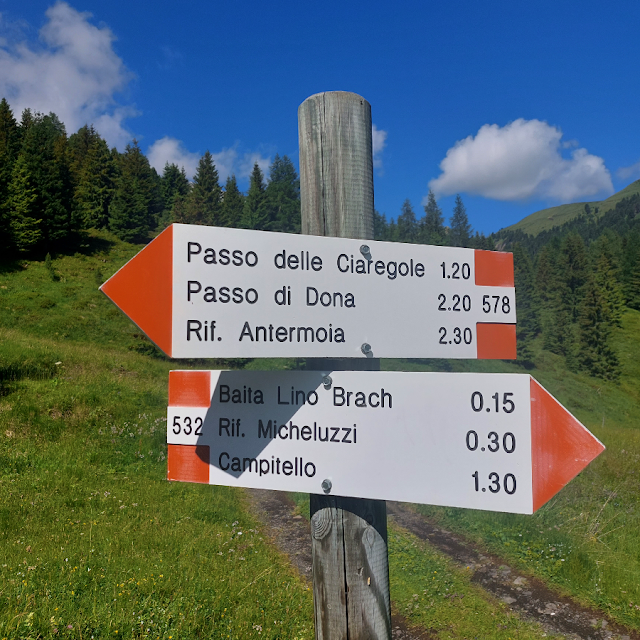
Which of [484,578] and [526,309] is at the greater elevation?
[526,309]

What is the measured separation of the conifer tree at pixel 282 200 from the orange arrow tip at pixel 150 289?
6133 centimetres

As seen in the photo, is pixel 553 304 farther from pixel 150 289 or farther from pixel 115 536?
pixel 150 289

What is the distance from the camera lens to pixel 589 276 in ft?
194

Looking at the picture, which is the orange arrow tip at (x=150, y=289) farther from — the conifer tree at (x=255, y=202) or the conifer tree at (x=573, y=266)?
the conifer tree at (x=573, y=266)

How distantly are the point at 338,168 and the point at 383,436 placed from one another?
3.90 feet

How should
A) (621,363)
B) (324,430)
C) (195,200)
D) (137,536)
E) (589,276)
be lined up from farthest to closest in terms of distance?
1. (195,200)
2. (589,276)
3. (621,363)
4. (137,536)
5. (324,430)

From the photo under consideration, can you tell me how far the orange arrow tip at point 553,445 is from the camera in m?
1.53

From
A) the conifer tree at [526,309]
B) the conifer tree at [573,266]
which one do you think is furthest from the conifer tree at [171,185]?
the conifer tree at [573,266]

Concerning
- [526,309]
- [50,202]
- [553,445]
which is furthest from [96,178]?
[553,445]

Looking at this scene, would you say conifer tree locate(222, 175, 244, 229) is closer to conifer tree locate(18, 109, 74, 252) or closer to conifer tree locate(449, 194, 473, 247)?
conifer tree locate(18, 109, 74, 252)

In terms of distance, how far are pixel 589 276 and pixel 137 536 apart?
66.3m

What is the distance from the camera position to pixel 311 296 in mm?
1742

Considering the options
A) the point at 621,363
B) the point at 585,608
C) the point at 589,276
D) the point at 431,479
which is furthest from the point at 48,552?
the point at 589,276

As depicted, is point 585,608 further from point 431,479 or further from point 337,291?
point 337,291
